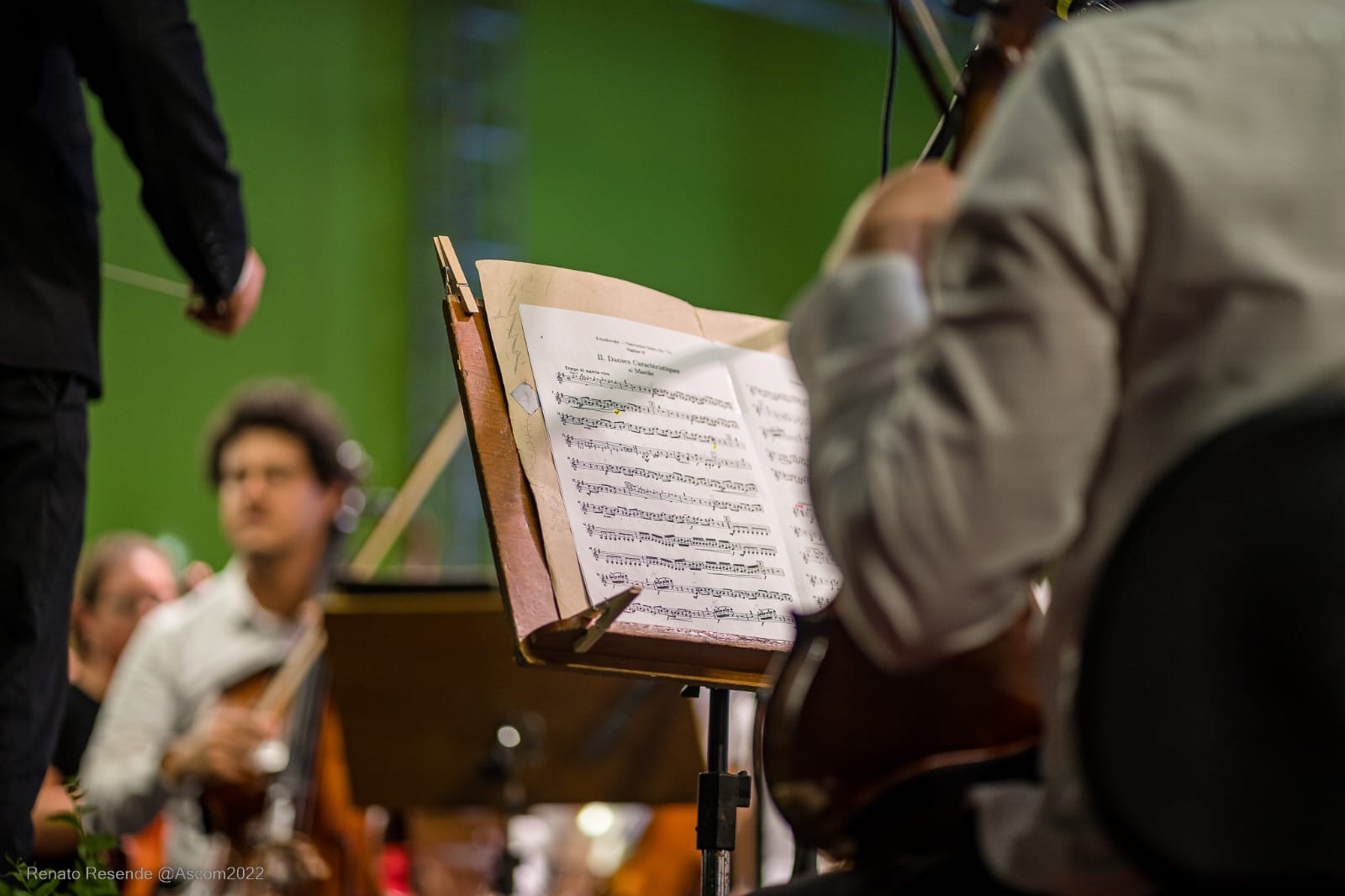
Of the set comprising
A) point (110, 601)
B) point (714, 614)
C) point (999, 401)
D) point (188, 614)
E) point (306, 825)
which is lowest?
point (306, 825)

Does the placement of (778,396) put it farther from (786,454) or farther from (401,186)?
(401,186)

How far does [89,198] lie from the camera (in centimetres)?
164

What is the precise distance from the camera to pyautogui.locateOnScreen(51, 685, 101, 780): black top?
295 cm

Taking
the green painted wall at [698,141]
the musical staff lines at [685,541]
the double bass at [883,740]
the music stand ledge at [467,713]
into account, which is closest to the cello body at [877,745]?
the double bass at [883,740]

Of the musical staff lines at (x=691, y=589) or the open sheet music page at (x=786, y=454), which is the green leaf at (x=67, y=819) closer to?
the musical staff lines at (x=691, y=589)

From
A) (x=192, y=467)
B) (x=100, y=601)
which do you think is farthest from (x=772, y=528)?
(x=192, y=467)

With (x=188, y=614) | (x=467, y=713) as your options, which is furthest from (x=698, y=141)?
(x=467, y=713)

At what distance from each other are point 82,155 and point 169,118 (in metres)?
0.12

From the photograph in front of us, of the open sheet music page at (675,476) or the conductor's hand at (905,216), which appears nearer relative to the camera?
the conductor's hand at (905,216)

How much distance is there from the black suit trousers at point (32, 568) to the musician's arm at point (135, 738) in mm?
1447

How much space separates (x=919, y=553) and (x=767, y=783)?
23 cm

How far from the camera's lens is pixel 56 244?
A: 157cm

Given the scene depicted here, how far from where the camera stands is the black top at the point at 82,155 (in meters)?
1.53

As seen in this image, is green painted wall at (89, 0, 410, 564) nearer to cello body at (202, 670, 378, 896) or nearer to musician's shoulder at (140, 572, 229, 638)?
musician's shoulder at (140, 572, 229, 638)
